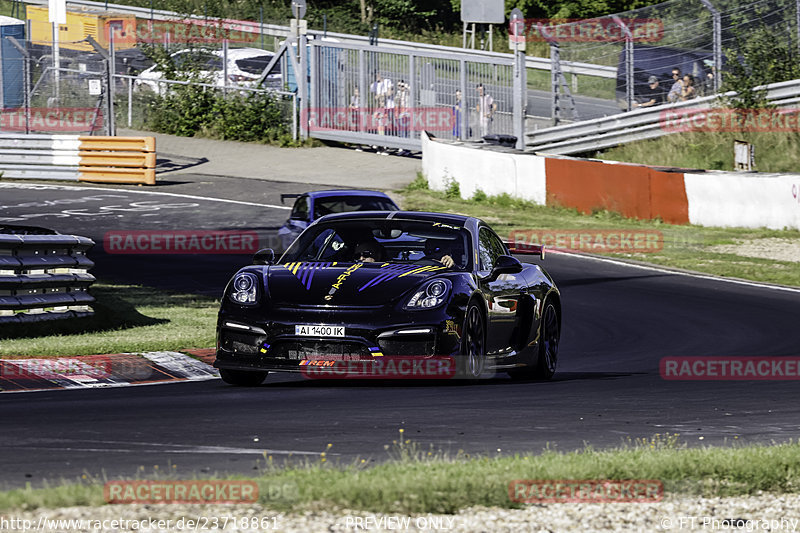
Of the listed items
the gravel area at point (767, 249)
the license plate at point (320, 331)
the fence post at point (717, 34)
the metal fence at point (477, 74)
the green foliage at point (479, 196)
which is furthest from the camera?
the green foliage at point (479, 196)

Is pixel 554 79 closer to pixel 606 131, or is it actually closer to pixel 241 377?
pixel 606 131

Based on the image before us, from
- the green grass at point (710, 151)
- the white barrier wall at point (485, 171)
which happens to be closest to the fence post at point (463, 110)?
the white barrier wall at point (485, 171)

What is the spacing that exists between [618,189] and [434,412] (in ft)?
60.8

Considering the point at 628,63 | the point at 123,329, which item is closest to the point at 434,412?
the point at 123,329

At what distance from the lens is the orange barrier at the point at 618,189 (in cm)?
2550

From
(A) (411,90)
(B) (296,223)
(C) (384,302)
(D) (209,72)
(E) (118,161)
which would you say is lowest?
(C) (384,302)

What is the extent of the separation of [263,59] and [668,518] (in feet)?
119

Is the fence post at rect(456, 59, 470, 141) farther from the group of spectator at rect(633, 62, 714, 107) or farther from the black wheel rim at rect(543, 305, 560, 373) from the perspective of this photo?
the black wheel rim at rect(543, 305, 560, 373)

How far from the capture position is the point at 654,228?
25.2m

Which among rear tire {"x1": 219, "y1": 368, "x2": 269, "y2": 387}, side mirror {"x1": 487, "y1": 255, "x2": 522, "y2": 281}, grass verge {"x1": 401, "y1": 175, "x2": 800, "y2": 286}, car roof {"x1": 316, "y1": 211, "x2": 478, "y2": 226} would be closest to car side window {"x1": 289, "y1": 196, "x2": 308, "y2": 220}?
grass verge {"x1": 401, "y1": 175, "x2": 800, "y2": 286}

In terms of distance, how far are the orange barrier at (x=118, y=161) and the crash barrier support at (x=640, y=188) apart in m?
7.70

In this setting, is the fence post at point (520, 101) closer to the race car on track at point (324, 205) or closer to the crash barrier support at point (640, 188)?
the crash barrier support at point (640, 188)

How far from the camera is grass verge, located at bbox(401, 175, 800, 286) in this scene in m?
21.1

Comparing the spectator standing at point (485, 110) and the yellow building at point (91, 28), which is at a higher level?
the yellow building at point (91, 28)
